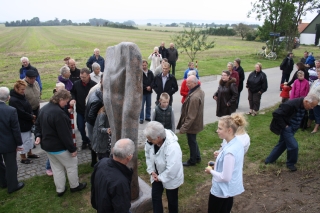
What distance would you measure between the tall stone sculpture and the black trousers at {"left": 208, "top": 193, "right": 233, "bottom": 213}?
4.55ft

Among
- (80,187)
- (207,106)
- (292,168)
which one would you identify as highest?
(207,106)

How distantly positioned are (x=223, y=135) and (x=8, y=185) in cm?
420

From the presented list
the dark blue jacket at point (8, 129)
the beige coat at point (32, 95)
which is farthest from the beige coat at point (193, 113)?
the beige coat at point (32, 95)

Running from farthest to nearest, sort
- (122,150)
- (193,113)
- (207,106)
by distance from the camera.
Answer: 1. (207,106)
2. (193,113)
3. (122,150)

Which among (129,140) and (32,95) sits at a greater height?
(129,140)

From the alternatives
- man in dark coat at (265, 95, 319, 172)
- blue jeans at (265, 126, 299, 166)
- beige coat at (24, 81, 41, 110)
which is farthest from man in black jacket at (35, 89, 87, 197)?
blue jeans at (265, 126, 299, 166)

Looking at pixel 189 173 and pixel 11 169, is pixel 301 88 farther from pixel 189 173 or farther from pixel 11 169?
pixel 11 169

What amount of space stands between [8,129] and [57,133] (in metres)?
1.06

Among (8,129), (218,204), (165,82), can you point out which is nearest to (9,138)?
(8,129)

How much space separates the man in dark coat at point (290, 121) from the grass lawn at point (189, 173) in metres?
0.46

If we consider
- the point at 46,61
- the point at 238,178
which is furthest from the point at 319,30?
the point at 238,178

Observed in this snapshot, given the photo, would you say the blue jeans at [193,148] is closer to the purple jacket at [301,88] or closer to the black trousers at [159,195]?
the black trousers at [159,195]

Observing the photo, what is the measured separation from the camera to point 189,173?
591 cm

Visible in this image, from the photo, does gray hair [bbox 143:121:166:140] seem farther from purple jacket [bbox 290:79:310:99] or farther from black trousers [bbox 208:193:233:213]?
purple jacket [bbox 290:79:310:99]
